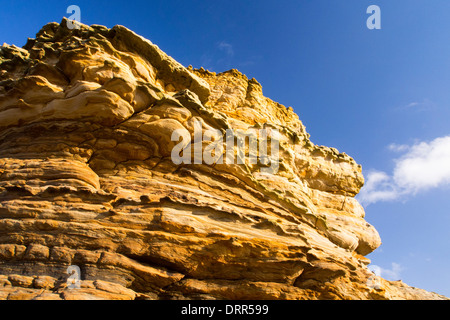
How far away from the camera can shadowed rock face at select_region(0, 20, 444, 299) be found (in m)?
7.73

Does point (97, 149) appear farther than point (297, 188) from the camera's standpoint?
No

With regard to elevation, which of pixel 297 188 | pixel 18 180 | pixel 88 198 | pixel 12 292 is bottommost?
pixel 12 292

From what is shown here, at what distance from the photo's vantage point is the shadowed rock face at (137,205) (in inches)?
304

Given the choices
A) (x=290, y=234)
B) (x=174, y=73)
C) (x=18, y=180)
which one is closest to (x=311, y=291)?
(x=290, y=234)

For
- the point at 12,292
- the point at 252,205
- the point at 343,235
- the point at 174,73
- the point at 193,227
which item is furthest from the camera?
the point at 174,73

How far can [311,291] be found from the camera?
8.84m

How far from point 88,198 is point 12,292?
3.40m

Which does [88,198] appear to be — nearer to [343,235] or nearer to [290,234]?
[290,234]

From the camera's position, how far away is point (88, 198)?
9117mm

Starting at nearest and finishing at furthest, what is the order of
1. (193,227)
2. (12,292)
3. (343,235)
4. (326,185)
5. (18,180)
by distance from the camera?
(12,292) → (193,227) → (18,180) → (343,235) → (326,185)

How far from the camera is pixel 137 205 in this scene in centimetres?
922

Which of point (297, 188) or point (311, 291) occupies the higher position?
point (297, 188)

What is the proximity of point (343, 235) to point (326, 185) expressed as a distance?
565 centimetres
